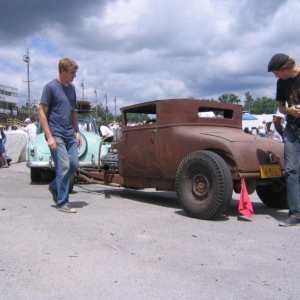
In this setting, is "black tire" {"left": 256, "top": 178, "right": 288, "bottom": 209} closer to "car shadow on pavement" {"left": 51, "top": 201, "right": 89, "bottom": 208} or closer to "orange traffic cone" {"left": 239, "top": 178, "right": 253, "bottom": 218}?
"orange traffic cone" {"left": 239, "top": 178, "right": 253, "bottom": 218}

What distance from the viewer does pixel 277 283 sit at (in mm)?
3080

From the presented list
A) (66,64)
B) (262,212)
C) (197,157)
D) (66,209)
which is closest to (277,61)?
(197,157)

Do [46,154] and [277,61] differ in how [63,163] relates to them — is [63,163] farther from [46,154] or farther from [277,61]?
[46,154]

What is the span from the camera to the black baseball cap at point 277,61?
4648mm

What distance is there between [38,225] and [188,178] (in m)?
1.91

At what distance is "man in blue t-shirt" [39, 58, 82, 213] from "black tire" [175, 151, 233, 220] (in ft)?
4.79

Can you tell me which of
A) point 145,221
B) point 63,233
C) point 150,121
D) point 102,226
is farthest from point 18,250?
point 150,121

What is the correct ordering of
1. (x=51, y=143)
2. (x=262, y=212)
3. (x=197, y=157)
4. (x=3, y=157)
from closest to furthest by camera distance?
1. (x=197, y=157)
2. (x=51, y=143)
3. (x=262, y=212)
4. (x=3, y=157)

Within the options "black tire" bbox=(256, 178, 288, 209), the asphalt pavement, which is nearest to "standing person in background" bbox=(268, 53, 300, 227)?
the asphalt pavement

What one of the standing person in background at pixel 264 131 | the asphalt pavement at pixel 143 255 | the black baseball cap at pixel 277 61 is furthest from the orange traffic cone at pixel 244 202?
the standing person in background at pixel 264 131

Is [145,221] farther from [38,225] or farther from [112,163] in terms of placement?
[112,163]

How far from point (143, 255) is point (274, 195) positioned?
2.91 m

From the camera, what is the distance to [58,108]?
17.8ft

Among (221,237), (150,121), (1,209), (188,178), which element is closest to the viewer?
(221,237)
